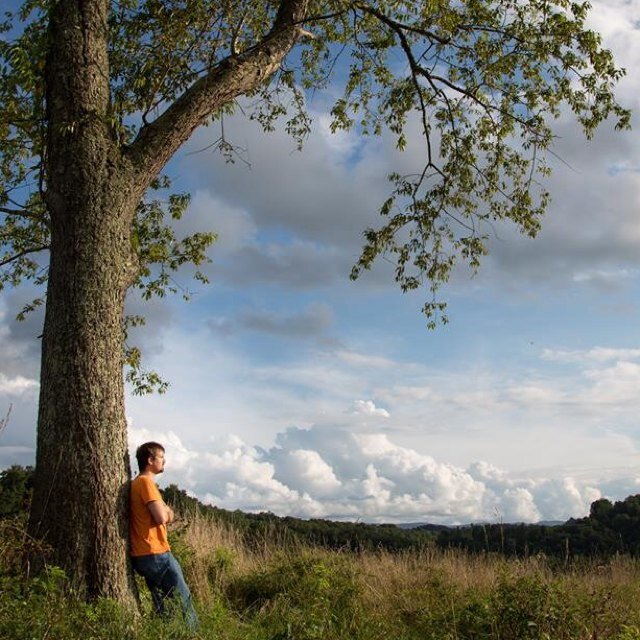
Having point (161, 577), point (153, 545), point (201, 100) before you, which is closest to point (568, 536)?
point (161, 577)

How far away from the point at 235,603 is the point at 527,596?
4.97 m

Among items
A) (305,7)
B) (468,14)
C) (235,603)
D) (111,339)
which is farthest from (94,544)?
(468,14)

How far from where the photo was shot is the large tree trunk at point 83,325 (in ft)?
25.5

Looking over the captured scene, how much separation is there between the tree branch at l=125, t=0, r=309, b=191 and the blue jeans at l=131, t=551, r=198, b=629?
444 cm

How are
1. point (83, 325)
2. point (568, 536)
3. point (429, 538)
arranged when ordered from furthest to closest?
point (429, 538), point (568, 536), point (83, 325)

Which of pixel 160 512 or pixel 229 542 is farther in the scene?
pixel 229 542

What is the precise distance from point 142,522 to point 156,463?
0.67m

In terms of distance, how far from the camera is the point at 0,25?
12953 millimetres

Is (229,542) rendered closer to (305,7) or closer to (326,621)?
(326,621)

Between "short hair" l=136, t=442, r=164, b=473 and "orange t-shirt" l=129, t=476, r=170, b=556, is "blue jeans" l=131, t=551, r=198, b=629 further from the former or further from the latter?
"short hair" l=136, t=442, r=164, b=473

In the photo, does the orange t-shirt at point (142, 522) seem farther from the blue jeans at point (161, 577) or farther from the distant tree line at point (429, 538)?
the distant tree line at point (429, 538)

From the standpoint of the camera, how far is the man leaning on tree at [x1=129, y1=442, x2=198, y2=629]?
800 centimetres

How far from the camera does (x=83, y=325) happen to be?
8234mm

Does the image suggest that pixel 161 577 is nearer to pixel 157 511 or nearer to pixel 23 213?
pixel 157 511
